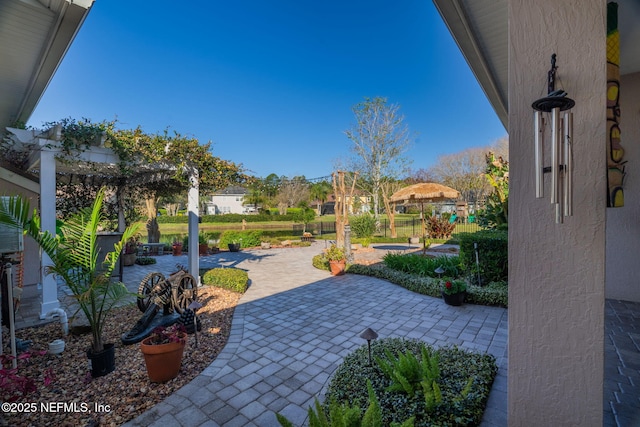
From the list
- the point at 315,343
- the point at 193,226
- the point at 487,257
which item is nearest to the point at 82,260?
the point at 315,343

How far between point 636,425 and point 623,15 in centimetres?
363

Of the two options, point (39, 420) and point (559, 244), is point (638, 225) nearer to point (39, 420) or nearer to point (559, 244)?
point (559, 244)

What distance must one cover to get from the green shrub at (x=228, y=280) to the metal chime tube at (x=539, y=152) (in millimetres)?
5636

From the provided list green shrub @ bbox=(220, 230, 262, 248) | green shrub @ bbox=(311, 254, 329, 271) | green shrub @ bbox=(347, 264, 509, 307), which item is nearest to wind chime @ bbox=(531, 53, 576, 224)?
green shrub @ bbox=(347, 264, 509, 307)

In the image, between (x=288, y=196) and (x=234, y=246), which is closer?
(x=234, y=246)

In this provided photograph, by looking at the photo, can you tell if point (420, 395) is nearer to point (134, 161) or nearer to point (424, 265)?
point (424, 265)

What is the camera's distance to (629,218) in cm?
431

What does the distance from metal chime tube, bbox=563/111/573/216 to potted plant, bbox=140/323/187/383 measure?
3.38 metres

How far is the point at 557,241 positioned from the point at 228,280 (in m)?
5.89

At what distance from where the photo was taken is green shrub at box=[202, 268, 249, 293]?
607 cm

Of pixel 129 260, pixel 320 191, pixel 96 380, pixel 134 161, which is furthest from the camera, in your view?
pixel 320 191

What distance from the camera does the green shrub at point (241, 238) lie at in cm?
1328

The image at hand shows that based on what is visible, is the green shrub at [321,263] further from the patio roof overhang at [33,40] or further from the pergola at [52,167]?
the patio roof overhang at [33,40]

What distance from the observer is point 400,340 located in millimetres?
3322
